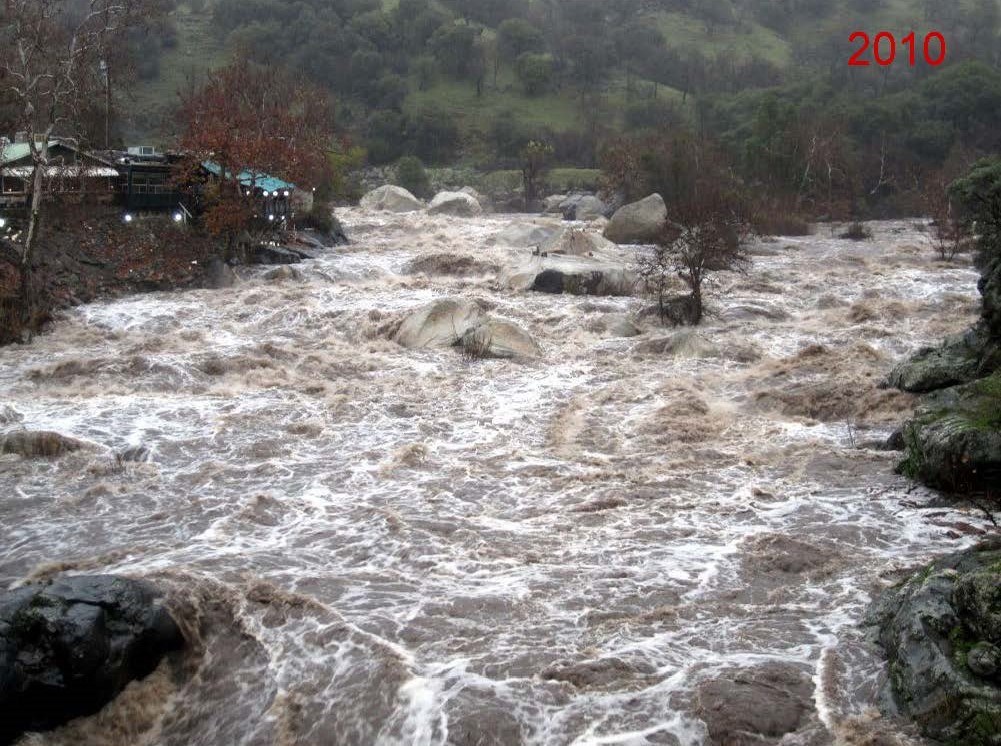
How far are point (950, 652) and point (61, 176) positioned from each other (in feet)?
81.1

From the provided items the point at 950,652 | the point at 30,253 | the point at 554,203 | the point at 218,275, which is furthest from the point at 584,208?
the point at 950,652

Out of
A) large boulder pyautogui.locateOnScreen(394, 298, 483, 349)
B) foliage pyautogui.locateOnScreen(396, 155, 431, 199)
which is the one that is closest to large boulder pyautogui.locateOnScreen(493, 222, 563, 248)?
large boulder pyautogui.locateOnScreen(394, 298, 483, 349)

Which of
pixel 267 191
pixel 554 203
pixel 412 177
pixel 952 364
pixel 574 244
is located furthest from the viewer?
pixel 412 177

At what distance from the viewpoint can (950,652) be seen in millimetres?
7305

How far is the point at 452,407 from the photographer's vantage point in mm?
16094

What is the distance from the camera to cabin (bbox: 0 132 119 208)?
79.7 ft

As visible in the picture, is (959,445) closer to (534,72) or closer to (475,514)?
(475,514)

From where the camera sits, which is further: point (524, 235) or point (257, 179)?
point (524, 235)

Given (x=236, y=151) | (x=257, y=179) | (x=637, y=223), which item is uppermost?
(x=236, y=151)

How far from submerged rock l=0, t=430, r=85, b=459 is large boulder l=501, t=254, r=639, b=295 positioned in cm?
1427

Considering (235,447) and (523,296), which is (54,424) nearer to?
(235,447)

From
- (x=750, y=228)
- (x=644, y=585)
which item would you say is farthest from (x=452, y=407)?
(x=750, y=228)

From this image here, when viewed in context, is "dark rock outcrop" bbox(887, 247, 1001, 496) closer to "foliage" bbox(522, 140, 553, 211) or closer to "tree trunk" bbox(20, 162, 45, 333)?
"tree trunk" bbox(20, 162, 45, 333)

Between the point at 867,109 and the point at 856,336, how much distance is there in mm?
41087
